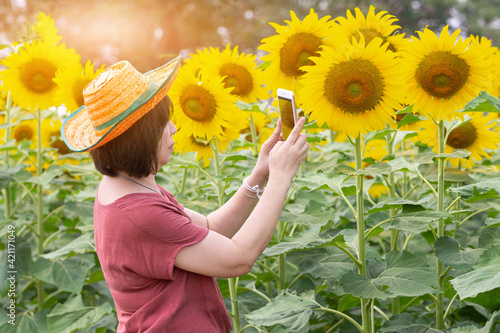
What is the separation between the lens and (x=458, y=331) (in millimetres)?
1771

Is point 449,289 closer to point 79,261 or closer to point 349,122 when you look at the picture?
point 349,122

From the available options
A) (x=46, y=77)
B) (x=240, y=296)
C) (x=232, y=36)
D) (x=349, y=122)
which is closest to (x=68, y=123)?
(x=349, y=122)

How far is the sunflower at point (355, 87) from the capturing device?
1815 millimetres

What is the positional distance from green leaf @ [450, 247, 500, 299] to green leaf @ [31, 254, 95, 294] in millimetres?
2120

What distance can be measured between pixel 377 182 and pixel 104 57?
59.4 feet

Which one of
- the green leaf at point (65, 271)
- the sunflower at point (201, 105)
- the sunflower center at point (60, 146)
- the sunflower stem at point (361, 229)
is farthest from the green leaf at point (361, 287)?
the sunflower center at point (60, 146)

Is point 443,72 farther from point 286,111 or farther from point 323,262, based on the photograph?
point 323,262

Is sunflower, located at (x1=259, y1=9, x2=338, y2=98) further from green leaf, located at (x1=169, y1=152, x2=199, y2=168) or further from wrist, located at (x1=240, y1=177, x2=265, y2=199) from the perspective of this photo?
green leaf, located at (x1=169, y1=152, x2=199, y2=168)

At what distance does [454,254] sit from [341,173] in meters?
0.50

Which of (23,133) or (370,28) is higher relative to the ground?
(370,28)

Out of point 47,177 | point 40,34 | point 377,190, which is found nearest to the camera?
point 47,177

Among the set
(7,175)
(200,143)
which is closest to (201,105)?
(200,143)

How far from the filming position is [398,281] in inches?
71.4


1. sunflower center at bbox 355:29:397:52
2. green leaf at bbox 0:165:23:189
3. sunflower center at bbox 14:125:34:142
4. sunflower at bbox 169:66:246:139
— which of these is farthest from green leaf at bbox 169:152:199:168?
sunflower center at bbox 14:125:34:142
